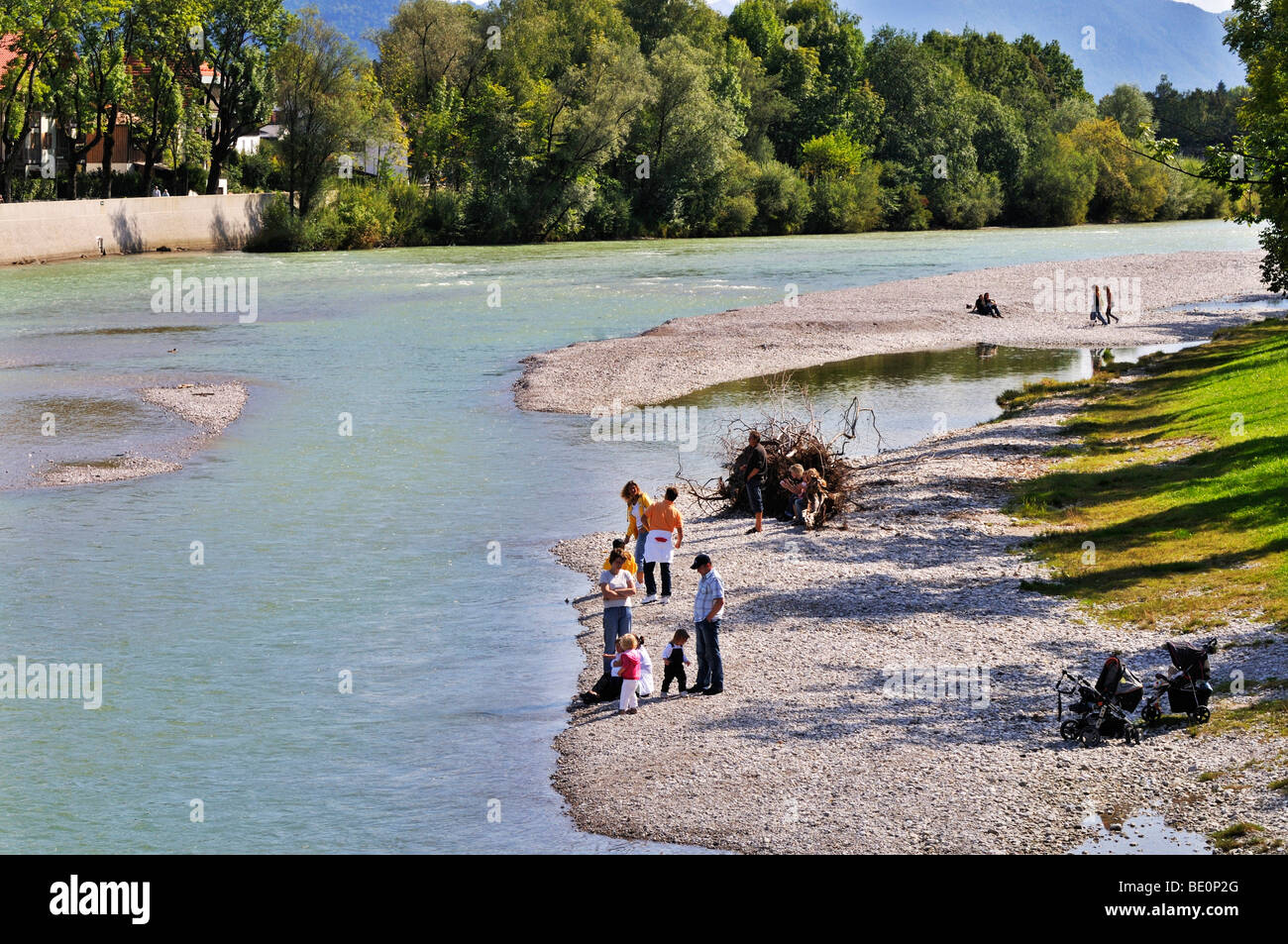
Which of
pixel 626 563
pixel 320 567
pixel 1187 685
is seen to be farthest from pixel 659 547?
pixel 1187 685

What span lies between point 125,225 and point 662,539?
7449 cm

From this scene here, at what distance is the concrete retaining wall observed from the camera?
79.8m

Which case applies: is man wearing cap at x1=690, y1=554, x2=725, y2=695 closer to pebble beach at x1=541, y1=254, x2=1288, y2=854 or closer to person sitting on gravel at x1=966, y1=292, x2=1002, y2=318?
pebble beach at x1=541, y1=254, x2=1288, y2=854

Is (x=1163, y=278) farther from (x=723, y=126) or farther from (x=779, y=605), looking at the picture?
(x=779, y=605)

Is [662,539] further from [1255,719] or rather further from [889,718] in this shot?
[1255,719]

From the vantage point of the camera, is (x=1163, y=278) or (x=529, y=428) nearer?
A: (x=529, y=428)

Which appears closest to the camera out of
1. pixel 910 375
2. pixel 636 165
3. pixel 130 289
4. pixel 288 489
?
pixel 288 489

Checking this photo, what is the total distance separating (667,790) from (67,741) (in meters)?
8.41

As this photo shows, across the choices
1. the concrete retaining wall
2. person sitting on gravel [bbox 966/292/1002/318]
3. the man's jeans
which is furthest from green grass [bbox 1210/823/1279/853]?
the concrete retaining wall

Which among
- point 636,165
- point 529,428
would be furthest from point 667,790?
point 636,165

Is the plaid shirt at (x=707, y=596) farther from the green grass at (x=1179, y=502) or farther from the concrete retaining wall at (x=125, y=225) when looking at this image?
the concrete retaining wall at (x=125, y=225)

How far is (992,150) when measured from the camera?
148m

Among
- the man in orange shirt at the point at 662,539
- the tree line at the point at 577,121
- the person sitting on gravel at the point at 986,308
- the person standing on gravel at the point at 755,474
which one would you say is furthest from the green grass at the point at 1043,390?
the tree line at the point at 577,121

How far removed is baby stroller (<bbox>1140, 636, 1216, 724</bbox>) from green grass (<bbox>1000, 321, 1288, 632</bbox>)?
12.2ft
